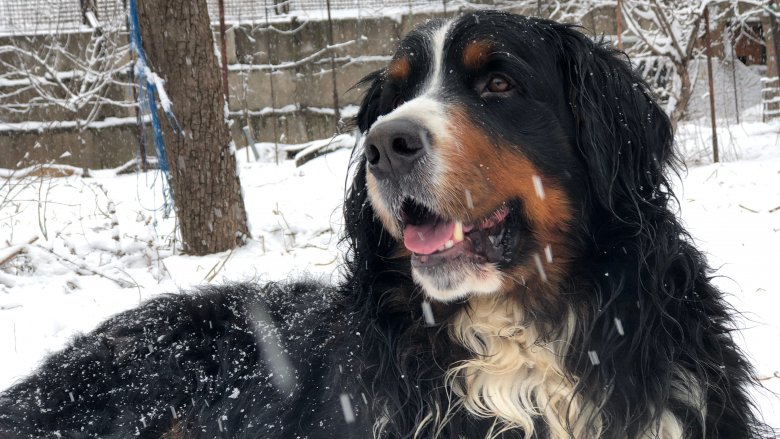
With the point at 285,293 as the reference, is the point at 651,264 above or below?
above

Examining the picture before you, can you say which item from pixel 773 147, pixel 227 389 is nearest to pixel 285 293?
pixel 227 389

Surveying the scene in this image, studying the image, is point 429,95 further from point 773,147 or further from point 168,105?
point 773,147

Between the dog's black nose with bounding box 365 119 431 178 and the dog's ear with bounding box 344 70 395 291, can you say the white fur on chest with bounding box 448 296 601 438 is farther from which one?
the dog's black nose with bounding box 365 119 431 178

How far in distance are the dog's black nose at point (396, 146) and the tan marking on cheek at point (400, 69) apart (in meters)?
0.52

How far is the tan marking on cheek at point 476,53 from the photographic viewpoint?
2230mm

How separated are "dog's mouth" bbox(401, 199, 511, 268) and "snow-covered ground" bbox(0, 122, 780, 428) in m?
1.14

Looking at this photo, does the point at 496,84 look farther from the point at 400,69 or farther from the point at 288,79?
the point at 288,79

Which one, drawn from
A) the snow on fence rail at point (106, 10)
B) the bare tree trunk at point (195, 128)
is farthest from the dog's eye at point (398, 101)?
the snow on fence rail at point (106, 10)

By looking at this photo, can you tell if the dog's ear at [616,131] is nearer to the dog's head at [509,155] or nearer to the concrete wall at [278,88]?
the dog's head at [509,155]

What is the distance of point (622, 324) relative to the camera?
2148mm

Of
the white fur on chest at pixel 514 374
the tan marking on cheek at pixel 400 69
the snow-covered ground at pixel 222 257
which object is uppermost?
the tan marking on cheek at pixel 400 69

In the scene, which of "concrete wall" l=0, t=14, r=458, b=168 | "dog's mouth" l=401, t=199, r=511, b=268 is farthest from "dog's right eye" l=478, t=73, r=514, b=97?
"concrete wall" l=0, t=14, r=458, b=168

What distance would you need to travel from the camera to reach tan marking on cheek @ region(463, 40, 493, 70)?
2.23 m

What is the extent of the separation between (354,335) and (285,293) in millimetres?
768
